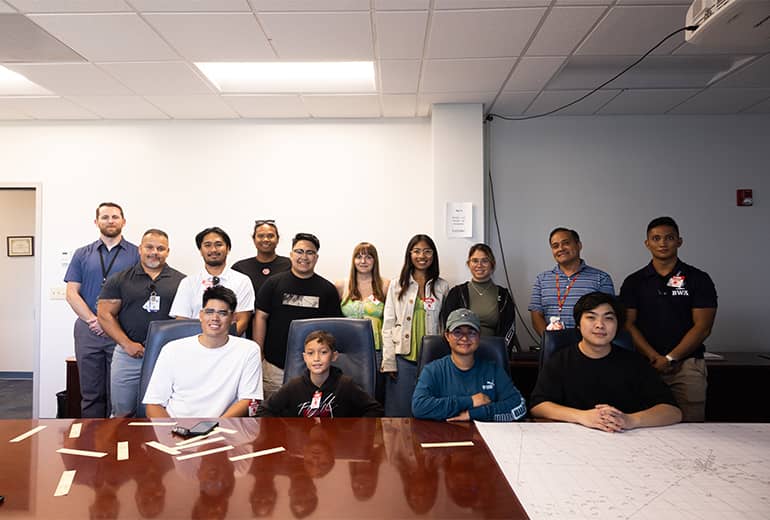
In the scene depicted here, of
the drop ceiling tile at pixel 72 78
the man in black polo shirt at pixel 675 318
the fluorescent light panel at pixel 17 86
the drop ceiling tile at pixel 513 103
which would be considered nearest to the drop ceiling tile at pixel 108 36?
the drop ceiling tile at pixel 72 78

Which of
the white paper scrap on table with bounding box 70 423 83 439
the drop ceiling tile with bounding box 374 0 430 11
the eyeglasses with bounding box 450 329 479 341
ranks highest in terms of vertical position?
the drop ceiling tile with bounding box 374 0 430 11

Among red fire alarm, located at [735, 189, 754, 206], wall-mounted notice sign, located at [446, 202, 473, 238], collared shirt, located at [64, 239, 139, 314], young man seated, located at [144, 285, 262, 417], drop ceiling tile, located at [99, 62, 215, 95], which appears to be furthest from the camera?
red fire alarm, located at [735, 189, 754, 206]

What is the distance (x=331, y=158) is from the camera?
14.7 ft

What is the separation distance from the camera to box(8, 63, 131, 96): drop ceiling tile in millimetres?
3357

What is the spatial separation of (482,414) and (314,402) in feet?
2.37

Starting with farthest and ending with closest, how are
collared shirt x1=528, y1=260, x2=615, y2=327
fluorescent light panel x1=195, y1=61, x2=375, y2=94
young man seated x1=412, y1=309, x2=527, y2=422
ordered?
fluorescent light panel x1=195, y1=61, x2=375, y2=94 → collared shirt x1=528, y1=260, x2=615, y2=327 → young man seated x1=412, y1=309, x2=527, y2=422

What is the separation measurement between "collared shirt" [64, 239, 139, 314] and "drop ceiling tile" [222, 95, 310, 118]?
1.39m

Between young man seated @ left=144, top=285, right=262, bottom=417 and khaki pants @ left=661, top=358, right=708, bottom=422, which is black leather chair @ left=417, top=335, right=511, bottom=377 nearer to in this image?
young man seated @ left=144, top=285, right=262, bottom=417

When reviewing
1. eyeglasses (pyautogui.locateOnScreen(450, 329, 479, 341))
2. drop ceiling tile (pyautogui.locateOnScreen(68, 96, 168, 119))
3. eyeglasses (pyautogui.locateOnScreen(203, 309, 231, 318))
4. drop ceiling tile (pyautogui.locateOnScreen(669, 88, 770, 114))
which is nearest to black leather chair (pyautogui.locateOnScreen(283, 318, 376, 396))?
eyeglasses (pyautogui.locateOnScreen(203, 309, 231, 318))

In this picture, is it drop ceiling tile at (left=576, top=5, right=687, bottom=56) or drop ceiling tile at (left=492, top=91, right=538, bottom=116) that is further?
drop ceiling tile at (left=492, top=91, right=538, bottom=116)

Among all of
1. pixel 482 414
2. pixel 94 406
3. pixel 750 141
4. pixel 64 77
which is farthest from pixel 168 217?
pixel 750 141

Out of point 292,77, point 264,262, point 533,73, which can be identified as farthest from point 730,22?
point 264,262

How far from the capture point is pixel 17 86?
3.80m

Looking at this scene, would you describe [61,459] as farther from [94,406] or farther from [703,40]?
[703,40]
